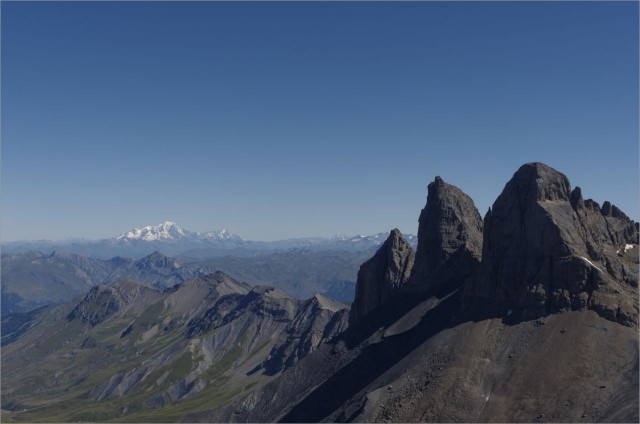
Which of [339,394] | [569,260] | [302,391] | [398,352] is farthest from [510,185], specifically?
[302,391]

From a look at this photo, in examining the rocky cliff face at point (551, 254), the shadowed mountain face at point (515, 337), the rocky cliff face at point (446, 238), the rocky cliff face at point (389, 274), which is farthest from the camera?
the rocky cliff face at point (389, 274)

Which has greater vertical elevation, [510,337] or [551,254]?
[551,254]

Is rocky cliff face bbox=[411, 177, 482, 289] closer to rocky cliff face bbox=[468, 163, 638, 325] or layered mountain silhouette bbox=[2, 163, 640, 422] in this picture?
layered mountain silhouette bbox=[2, 163, 640, 422]

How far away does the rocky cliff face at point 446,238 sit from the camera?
172 metres

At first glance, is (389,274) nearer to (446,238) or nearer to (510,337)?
(446,238)

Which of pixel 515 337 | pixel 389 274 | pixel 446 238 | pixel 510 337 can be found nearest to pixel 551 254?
pixel 515 337

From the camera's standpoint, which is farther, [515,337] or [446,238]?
[446,238]

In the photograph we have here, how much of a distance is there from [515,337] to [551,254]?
831 inches

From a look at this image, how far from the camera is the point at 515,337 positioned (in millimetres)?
125188

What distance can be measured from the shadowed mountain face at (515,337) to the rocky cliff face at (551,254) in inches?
10.4

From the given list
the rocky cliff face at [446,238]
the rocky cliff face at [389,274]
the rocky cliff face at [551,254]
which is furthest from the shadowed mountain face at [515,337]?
the rocky cliff face at [389,274]

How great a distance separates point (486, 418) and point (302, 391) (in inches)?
2781

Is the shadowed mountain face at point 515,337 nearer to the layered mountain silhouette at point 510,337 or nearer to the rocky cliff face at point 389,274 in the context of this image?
the layered mountain silhouette at point 510,337

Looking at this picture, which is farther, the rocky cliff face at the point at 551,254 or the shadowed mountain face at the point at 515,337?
the rocky cliff face at the point at 551,254
